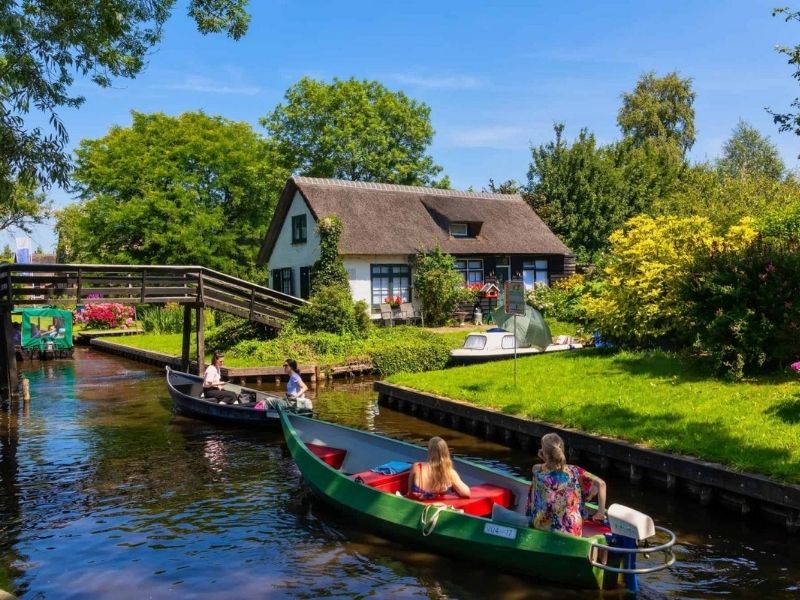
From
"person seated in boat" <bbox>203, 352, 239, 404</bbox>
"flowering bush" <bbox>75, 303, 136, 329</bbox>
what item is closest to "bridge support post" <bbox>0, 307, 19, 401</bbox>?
"person seated in boat" <bbox>203, 352, 239, 404</bbox>

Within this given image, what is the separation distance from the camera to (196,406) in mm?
18578

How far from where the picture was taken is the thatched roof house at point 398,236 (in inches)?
1364

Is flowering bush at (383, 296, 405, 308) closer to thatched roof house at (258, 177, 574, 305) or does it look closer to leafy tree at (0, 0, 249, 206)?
thatched roof house at (258, 177, 574, 305)

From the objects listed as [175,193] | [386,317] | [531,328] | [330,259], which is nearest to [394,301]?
[386,317]

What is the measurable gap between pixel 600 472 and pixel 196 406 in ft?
34.5

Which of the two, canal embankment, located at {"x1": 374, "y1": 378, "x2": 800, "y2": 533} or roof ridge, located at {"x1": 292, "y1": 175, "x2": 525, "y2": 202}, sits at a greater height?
roof ridge, located at {"x1": 292, "y1": 175, "x2": 525, "y2": 202}

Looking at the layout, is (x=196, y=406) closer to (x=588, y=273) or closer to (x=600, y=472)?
(x=600, y=472)

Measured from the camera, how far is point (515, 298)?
1644cm

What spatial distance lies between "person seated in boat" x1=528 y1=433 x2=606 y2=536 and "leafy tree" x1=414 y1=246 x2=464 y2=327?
1003 inches

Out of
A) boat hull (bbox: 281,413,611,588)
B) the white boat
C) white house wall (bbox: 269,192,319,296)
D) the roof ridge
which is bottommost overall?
boat hull (bbox: 281,413,611,588)

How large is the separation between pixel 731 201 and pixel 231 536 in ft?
96.4

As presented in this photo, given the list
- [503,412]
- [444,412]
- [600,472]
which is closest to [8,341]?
[444,412]

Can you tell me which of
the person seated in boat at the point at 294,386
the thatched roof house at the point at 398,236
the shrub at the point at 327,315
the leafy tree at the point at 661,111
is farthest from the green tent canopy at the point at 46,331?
the leafy tree at the point at 661,111

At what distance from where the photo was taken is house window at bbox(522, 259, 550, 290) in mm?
38969
